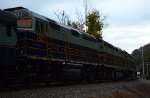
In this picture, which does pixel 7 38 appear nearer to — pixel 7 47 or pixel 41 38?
pixel 7 47

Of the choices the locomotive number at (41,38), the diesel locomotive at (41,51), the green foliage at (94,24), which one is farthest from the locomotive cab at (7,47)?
the green foliage at (94,24)

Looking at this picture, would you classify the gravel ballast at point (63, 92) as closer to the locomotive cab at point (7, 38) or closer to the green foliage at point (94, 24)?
the locomotive cab at point (7, 38)

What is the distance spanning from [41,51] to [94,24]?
34702mm

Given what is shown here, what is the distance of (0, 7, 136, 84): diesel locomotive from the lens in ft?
57.4

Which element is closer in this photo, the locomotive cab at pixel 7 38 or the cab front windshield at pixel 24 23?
the locomotive cab at pixel 7 38

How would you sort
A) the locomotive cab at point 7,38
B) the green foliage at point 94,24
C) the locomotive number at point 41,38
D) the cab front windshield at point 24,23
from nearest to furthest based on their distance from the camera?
1. the locomotive cab at point 7,38
2. the cab front windshield at point 24,23
3. the locomotive number at point 41,38
4. the green foliage at point 94,24

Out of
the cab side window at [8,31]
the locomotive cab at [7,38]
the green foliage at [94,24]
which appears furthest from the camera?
the green foliage at [94,24]

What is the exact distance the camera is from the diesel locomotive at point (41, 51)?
57.4 ft

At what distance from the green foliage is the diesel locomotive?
20.8m

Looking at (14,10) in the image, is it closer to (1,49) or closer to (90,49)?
(1,49)

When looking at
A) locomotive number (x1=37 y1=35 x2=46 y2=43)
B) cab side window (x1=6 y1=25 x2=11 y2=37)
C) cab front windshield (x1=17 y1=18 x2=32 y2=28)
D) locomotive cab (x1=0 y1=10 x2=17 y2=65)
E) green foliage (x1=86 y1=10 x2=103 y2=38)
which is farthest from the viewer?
green foliage (x1=86 y1=10 x2=103 y2=38)

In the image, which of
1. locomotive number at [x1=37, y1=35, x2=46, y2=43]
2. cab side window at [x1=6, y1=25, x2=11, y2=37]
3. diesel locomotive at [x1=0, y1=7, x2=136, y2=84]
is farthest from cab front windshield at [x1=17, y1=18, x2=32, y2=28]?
cab side window at [x1=6, y1=25, x2=11, y2=37]

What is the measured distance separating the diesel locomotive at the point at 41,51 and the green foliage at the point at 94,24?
20780 mm

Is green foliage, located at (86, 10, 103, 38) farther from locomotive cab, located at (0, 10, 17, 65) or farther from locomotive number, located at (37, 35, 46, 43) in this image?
locomotive cab, located at (0, 10, 17, 65)
